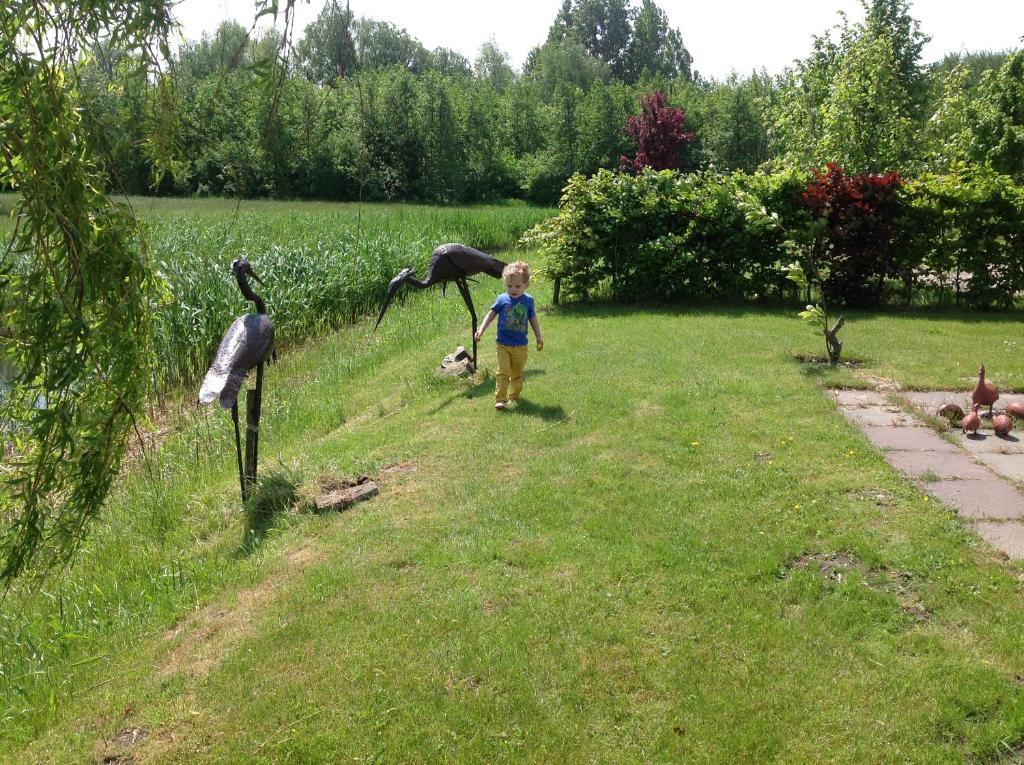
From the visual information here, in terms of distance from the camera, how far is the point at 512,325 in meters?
7.11

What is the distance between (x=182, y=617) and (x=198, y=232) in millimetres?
12459

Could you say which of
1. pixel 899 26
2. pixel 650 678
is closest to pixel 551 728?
pixel 650 678

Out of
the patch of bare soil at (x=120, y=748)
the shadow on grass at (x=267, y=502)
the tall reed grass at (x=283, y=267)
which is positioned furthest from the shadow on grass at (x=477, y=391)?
the patch of bare soil at (x=120, y=748)

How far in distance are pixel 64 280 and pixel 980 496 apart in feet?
16.2

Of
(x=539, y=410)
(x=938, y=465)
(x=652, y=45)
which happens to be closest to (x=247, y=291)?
(x=539, y=410)

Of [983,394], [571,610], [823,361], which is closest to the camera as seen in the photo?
[571,610]

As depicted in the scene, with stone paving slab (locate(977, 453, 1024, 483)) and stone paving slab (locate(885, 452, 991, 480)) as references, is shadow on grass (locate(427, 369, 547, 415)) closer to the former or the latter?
stone paving slab (locate(885, 452, 991, 480))

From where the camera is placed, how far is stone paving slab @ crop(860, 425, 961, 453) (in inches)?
231

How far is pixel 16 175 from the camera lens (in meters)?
2.19

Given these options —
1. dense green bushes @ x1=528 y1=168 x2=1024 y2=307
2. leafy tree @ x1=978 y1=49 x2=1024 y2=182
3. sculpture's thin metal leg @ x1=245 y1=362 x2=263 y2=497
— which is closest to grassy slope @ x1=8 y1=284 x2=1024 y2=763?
sculpture's thin metal leg @ x1=245 y1=362 x2=263 y2=497

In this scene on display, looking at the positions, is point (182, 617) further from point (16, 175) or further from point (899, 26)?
point (899, 26)

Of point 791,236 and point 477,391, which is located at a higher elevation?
point 791,236

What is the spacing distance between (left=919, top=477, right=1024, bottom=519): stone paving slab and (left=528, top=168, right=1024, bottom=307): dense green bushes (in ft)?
18.0

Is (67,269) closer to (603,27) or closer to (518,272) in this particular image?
(518,272)
